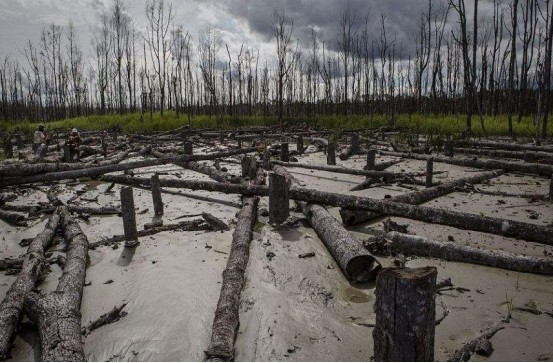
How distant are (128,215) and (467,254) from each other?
14.8ft

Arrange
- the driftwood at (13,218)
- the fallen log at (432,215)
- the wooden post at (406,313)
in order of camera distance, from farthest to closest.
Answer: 1. the driftwood at (13,218)
2. the fallen log at (432,215)
3. the wooden post at (406,313)

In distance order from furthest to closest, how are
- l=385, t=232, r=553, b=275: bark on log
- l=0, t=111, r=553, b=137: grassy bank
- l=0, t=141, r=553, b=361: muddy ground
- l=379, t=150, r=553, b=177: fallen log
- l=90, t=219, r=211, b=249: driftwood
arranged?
l=0, t=111, r=553, b=137: grassy bank < l=379, t=150, r=553, b=177: fallen log < l=90, t=219, r=211, b=249: driftwood < l=385, t=232, r=553, b=275: bark on log < l=0, t=141, r=553, b=361: muddy ground

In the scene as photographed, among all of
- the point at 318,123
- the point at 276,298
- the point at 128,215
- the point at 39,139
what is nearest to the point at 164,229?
the point at 128,215

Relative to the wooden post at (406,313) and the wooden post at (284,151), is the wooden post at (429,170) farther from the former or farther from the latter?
the wooden post at (406,313)

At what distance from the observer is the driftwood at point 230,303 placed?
271cm

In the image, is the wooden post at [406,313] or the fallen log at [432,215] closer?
the wooden post at [406,313]

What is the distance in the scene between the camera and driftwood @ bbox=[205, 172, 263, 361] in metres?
2.71

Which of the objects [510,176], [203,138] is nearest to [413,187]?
[510,176]

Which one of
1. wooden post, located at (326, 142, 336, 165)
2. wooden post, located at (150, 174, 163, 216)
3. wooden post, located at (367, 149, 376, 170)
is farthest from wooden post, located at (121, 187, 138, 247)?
wooden post, located at (326, 142, 336, 165)

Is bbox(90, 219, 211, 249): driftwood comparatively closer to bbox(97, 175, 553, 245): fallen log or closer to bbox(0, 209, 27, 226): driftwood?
bbox(97, 175, 553, 245): fallen log

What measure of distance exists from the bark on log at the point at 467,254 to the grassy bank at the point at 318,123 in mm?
15962

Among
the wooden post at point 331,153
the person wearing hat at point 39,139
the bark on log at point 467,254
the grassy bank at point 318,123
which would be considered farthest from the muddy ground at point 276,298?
the grassy bank at point 318,123

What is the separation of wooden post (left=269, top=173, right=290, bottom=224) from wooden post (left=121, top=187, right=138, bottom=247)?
2.12 metres

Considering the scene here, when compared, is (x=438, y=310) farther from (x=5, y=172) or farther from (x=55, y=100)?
(x=55, y=100)
